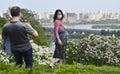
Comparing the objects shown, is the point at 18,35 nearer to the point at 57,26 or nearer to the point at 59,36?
the point at 57,26

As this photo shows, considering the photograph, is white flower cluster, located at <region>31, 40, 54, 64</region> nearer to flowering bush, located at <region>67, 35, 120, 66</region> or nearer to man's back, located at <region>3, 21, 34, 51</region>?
flowering bush, located at <region>67, 35, 120, 66</region>

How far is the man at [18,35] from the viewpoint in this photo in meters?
8.25

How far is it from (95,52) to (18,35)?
354 inches

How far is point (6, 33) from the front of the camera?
8.42m

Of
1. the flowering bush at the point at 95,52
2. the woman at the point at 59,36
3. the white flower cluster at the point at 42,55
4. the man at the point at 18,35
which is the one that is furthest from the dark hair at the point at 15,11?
the flowering bush at the point at 95,52

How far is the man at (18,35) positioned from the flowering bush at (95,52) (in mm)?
8479

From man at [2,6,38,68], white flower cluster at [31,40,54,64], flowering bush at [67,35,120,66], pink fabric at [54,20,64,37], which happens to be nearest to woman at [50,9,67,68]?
pink fabric at [54,20,64,37]

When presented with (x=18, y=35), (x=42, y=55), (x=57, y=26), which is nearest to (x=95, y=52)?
(x=42, y=55)

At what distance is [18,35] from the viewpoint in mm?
8352

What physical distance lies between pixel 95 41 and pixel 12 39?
9.42 m

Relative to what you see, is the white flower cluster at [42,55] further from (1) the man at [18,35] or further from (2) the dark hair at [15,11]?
(2) the dark hair at [15,11]

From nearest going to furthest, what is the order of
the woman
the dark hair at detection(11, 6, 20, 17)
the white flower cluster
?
the dark hair at detection(11, 6, 20, 17), the woman, the white flower cluster

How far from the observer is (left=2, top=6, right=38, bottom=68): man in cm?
825

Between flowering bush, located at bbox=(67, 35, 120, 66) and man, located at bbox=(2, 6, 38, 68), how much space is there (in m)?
8.48
